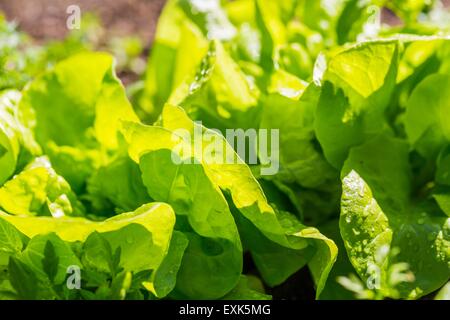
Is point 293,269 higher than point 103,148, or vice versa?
point 103,148

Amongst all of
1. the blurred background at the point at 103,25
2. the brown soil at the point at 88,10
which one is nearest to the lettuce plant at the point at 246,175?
A: the blurred background at the point at 103,25

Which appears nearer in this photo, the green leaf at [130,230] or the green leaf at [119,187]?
the green leaf at [130,230]

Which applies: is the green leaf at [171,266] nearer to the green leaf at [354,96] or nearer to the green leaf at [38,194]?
the green leaf at [38,194]

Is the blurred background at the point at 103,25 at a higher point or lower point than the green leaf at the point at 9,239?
higher

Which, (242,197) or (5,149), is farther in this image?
(5,149)

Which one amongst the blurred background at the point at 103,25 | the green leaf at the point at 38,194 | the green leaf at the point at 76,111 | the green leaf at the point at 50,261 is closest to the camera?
the green leaf at the point at 50,261

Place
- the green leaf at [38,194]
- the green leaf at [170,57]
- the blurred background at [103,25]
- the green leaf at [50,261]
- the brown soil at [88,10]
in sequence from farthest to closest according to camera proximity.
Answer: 1. the brown soil at [88,10]
2. the blurred background at [103,25]
3. the green leaf at [170,57]
4. the green leaf at [38,194]
5. the green leaf at [50,261]

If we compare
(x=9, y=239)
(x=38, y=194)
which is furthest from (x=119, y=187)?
(x=9, y=239)

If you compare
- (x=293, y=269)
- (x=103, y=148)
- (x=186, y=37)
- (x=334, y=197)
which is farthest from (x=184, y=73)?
(x=293, y=269)

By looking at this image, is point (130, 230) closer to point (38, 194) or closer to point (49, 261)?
point (49, 261)

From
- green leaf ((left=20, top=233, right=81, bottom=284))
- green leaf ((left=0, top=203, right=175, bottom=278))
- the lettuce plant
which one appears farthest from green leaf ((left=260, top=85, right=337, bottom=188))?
green leaf ((left=20, top=233, right=81, bottom=284))
